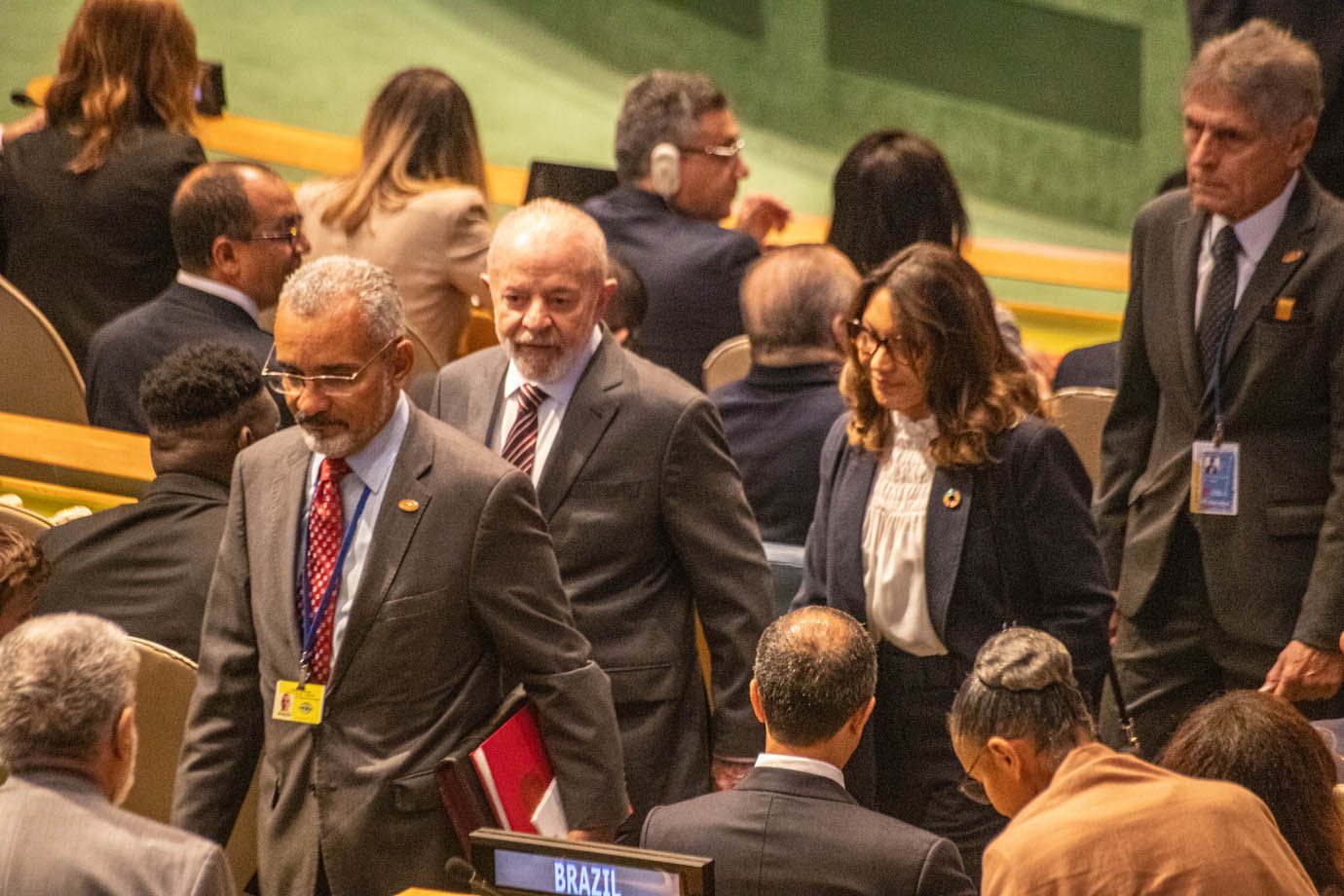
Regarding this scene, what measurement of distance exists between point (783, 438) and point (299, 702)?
1.50 metres

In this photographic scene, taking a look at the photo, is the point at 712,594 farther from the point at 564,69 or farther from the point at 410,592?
the point at 564,69

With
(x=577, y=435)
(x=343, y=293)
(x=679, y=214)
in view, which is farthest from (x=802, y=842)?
(x=679, y=214)

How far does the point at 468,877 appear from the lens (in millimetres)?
2859

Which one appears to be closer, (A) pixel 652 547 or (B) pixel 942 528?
(B) pixel 942 528

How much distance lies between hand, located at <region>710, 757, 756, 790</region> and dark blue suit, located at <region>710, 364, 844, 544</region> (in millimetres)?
808

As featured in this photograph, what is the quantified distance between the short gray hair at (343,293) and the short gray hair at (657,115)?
248 centimetres

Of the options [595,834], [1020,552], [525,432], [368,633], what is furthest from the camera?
[525,432]

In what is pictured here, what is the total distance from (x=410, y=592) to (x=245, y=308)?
1.73 meters

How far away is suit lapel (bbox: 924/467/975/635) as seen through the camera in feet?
12.0

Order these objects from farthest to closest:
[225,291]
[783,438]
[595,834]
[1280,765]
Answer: [225,291]
[783,438]
[595,834]
[1280,765]

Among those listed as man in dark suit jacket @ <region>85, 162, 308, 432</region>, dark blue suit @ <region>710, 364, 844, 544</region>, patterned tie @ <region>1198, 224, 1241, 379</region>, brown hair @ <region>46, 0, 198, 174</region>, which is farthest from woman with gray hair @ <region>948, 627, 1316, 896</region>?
brown hair @ <region>46, 0, 198, 174</region>

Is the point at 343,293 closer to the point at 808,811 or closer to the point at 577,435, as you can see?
the point at 577,435

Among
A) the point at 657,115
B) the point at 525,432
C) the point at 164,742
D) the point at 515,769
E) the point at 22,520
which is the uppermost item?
the point at 657,115

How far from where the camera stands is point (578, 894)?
2445 millimetres
